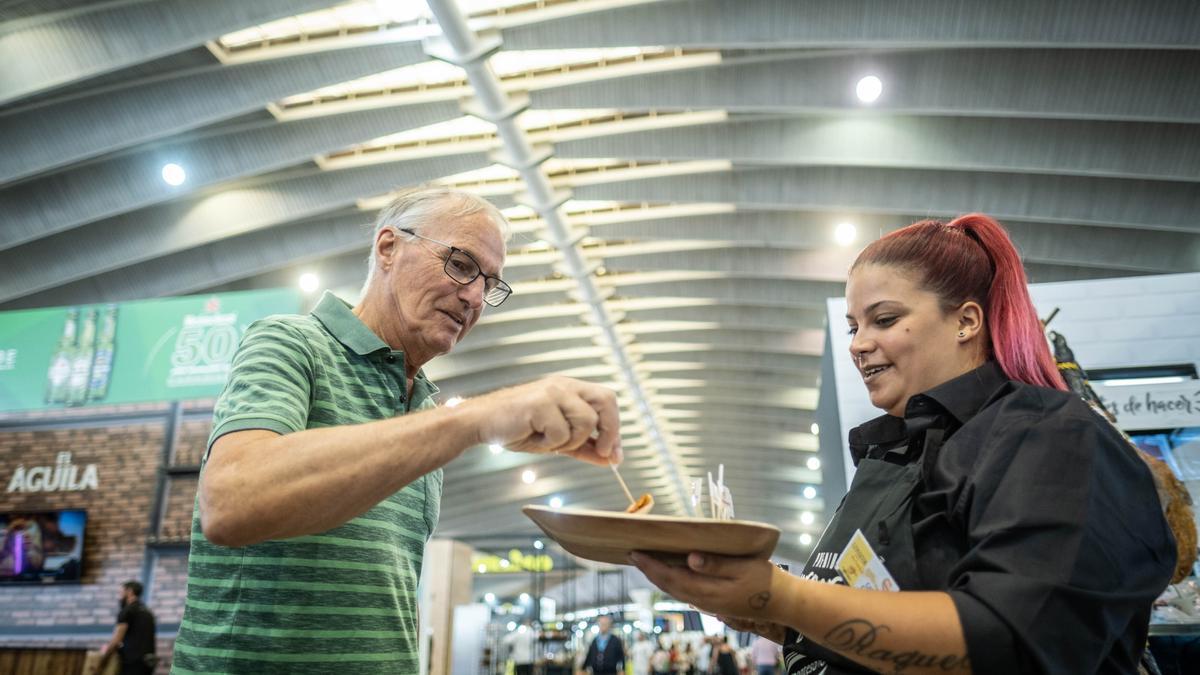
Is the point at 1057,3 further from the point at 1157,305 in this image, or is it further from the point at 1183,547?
the point at 1183,547

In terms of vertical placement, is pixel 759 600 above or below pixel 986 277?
below

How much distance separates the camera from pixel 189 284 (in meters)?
11.3

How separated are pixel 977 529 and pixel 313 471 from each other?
892 mm

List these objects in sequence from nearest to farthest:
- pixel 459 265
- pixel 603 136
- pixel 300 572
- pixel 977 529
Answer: pixel 977 529 → pixel 300 572 → pixel 459 265 → pixel 603 136

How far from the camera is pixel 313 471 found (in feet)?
3.75

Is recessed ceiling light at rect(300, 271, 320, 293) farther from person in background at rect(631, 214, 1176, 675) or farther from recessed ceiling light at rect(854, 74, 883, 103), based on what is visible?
person in background at rect(631, 214, 1176, 675)

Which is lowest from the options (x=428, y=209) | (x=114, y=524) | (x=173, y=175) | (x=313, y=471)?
(x=313, y=471)

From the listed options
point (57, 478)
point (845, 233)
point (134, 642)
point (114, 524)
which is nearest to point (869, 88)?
point (845, 233)

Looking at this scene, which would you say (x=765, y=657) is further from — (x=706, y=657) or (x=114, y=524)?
(x=114, y=524)

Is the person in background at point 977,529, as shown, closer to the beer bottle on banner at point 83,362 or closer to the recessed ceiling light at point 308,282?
the beer bottle on banner at point 83,362

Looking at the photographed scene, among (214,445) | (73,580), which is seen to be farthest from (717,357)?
(214,445)

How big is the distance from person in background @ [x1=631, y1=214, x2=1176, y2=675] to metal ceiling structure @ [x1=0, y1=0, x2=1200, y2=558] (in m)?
4.39

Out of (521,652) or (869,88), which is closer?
(869,88)

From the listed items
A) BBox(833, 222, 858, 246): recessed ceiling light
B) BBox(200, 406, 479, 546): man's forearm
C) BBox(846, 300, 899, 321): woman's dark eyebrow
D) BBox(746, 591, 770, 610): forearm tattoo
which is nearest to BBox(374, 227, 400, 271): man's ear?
BBox(200, 406, 479, 546): man's forearm
